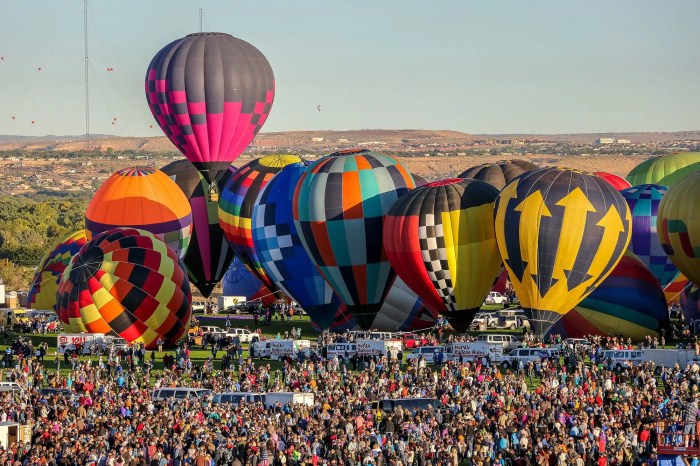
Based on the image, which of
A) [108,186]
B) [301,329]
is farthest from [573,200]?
[108,186]

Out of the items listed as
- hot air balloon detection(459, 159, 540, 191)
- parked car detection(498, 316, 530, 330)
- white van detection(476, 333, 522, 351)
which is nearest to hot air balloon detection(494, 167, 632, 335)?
white van detection(476, 333, 522, 351)

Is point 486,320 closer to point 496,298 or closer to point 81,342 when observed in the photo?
point 496,298

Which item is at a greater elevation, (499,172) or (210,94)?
(210,94)

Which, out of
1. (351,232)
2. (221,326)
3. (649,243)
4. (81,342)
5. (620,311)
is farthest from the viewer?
(221,326)

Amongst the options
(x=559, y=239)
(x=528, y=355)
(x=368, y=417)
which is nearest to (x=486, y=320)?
(x=559, y=239)

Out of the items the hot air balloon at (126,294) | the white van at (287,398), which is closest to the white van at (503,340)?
the hot air balloon at (126,294)

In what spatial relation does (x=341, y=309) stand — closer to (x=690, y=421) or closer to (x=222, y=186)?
(x=222, y=186)

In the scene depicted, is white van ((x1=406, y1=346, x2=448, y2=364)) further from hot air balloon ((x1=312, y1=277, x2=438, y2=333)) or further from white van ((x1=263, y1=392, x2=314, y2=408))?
white van ((x1=263, y1=392, x2=314, y2=408))
